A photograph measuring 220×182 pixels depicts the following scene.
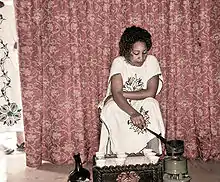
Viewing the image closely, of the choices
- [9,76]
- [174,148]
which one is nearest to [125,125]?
[174,148]

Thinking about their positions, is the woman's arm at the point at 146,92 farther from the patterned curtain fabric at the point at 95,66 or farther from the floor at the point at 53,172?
the floor at the point at 53,172

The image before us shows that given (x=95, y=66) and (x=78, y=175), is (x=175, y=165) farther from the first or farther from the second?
(x=95, y=66)

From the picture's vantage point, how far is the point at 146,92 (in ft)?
10.1

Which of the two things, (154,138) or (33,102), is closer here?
(154,138)

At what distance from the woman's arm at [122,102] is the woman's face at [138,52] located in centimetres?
18

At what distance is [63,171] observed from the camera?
3.46 m

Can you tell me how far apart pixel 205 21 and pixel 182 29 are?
0.22 meters

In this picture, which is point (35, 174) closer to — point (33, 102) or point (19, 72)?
point (33, 102)

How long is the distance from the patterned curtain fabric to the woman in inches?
20.9

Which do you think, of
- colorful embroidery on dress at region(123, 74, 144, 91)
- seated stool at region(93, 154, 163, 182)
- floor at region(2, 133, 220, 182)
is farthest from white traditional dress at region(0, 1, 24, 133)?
seated stool at region(93, 154, 163, 182)

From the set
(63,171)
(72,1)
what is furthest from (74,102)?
(72,1)

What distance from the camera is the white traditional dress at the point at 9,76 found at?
3600 mm

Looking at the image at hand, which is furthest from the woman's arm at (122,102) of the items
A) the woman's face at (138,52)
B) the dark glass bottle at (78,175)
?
the dark glass bottle at (78,175)

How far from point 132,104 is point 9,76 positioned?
1266 mm
